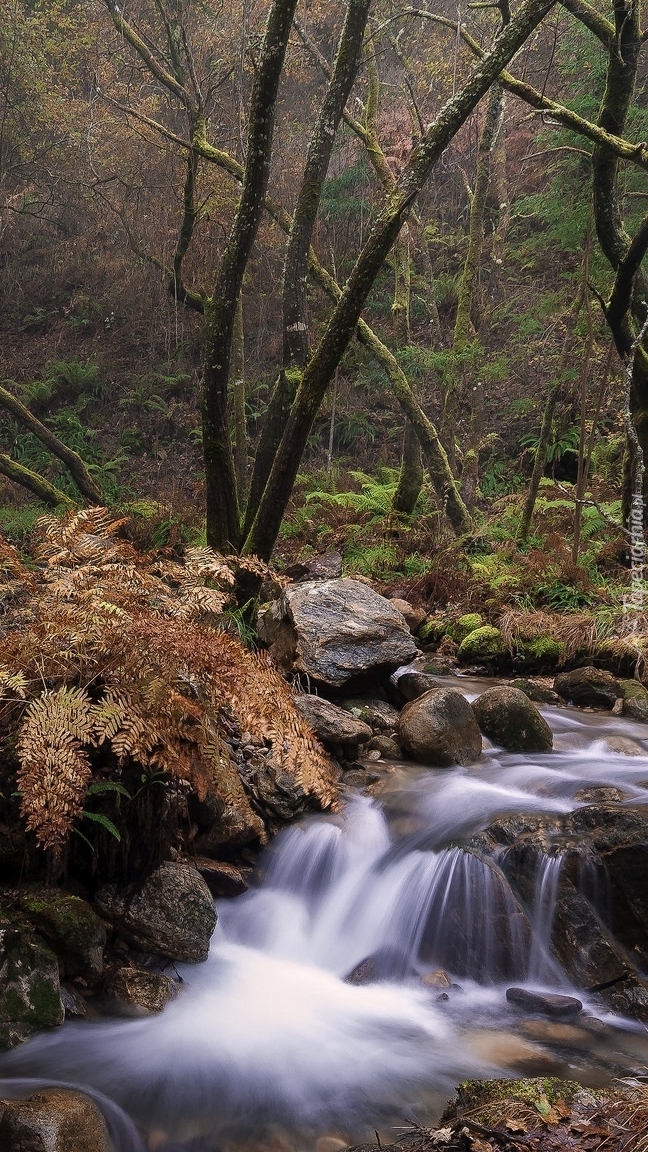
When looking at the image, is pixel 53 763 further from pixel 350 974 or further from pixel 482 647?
pixel 482 647

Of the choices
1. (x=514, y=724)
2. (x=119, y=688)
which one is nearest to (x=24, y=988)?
(x=119, y=688)

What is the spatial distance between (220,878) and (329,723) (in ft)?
5.78

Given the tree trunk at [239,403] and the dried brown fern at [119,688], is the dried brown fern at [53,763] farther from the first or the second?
the tree trunk at [239,403]

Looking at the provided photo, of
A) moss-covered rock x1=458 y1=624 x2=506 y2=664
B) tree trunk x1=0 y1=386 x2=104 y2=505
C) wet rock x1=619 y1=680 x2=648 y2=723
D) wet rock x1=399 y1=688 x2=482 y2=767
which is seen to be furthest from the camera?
tree trunk x1=0 y1=386 x2=104 y2=505

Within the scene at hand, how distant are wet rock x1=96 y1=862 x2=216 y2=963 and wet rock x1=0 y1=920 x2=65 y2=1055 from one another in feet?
1.64

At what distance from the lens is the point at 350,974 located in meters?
4.68

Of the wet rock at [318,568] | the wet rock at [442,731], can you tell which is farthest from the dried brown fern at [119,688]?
the wet rock at [318,568]

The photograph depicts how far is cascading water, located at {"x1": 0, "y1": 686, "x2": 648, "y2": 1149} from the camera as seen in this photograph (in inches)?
141

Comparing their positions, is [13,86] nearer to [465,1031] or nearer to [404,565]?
[404,565]

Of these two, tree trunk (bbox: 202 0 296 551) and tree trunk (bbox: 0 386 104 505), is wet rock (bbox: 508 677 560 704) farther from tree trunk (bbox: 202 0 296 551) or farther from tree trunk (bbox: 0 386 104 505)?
tree trunk (bbox: 0 386 104 505)

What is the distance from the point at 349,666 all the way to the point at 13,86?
18.3 metres

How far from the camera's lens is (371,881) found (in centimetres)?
528

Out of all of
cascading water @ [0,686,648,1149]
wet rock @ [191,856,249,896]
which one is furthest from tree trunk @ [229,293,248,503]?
wet rock @ [191,856,249,896]

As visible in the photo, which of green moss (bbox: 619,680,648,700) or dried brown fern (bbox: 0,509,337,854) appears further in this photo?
green moss (bbox: 619,680,648,700)
